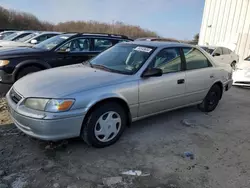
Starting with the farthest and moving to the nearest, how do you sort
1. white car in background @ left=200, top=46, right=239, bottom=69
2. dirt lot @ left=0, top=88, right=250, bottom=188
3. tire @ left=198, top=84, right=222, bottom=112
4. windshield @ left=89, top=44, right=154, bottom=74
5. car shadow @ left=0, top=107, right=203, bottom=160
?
white car in background @ left=200, top=46, right=239, bottom=69 < tire @ left=198, top=84, right=222, bottom=112 < windshield @ left=89, top=44, right=154, bottom=74 < car shadow @ left=0, top=107, right=203, bottom=160 < dirt lot @ left=0, top=88, right=250, bottom=188

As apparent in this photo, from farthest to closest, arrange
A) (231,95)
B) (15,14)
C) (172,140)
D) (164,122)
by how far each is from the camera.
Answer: (15,14) < (231,95) < (164,122) < (172,140)

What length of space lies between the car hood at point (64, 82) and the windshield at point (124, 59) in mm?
216

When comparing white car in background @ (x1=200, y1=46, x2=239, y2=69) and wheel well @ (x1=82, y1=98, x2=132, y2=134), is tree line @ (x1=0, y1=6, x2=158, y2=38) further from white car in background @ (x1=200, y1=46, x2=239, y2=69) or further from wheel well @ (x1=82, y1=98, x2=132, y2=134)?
wheel well @ (x1=82, y1=98, x2=132, y2=134)

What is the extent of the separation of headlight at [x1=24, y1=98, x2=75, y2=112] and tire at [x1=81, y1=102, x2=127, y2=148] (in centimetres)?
37

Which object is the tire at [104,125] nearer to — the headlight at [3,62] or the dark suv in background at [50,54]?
the dark suv in background at [50,54]

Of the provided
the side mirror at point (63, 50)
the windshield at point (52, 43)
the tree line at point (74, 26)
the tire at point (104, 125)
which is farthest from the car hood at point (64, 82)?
the tree line at point (74, 26)

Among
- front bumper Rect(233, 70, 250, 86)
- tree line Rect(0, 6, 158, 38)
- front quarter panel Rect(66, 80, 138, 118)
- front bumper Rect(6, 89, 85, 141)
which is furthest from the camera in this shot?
tree line Rect(0, 6, 158, 38)

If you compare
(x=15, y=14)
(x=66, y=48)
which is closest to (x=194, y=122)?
(x=66, y=48)

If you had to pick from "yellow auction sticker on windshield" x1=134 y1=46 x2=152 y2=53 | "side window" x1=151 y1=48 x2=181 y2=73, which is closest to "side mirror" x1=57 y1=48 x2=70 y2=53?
"yellow auction sticker on windshield" x1=134 y1=46 x2=152 y2=53

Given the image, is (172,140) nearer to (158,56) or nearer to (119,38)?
(158,56)

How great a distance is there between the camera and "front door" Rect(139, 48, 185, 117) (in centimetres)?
376

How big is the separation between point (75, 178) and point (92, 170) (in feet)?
0.81

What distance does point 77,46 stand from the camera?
21.3 ft

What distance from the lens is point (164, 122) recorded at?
4543 millimetres
